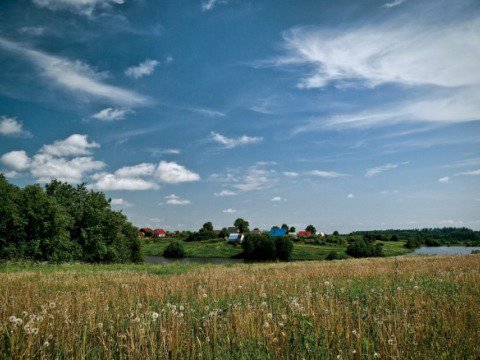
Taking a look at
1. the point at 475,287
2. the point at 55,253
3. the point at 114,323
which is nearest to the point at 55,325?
the point at 114,323

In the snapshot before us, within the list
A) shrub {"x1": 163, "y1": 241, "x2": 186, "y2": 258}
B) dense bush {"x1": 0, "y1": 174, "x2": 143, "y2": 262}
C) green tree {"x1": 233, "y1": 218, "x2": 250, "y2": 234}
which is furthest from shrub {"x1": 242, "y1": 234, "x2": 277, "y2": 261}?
green tree {"x1": 233, "y1": 218, "x2": 250, "y2": 234}

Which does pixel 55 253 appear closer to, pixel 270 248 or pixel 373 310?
pixel 373 310

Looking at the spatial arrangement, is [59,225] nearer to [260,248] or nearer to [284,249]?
[260,248]

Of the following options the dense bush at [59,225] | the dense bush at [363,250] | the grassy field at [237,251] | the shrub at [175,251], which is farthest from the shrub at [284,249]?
the dense bush at [59,225]

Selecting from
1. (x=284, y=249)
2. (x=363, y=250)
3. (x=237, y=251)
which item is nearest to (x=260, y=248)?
(x=284, y=249)

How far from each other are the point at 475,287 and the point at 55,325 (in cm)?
1149

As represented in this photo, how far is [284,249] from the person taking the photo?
88562 mm

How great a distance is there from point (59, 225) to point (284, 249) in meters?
60.0

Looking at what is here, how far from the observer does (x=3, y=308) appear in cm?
625

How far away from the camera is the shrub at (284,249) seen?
88.2m

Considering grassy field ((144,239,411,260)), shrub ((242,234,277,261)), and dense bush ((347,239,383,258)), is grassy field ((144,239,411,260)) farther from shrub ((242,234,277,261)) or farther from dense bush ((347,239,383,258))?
shrub ((242,234,277,261))

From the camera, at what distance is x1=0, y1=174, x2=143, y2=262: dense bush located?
142ft

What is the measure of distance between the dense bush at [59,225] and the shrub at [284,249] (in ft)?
143

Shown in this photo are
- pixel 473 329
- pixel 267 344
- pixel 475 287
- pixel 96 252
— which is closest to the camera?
pixel 267 344
